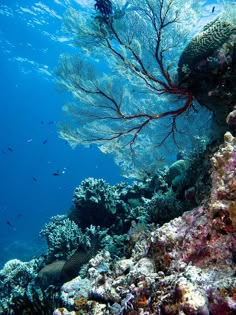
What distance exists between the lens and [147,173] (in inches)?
291

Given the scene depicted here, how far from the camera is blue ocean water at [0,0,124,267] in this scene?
25156 millimetres

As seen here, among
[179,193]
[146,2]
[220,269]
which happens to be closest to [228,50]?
[146,2]

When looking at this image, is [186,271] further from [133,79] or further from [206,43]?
[133,79]

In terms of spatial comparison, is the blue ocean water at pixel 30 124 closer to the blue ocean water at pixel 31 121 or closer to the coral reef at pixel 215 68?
the blue ocean water at pixel 31 121

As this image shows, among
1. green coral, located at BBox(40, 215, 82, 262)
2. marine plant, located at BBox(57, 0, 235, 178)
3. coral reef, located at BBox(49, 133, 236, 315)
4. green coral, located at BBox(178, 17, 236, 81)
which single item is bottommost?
coral reef, located at BBox(49, 133, 236, 315)

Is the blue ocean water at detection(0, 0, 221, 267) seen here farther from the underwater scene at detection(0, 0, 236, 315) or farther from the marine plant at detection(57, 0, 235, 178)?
the underwater scene at detection(0, 0, 236, 315)

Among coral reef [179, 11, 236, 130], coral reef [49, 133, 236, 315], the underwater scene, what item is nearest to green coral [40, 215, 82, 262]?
the underwater scene

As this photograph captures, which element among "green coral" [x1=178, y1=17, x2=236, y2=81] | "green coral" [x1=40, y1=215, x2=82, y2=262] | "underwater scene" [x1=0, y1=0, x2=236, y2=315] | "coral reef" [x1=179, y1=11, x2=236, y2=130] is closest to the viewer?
"underwater scene" [x1=0, y1=0, x2=236, y2=315]

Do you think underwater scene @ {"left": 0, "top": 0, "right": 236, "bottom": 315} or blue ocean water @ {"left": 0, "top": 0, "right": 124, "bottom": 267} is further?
blue ocean water @ {"left": 0, "top": 0, "right": 124, "bottom": 267}

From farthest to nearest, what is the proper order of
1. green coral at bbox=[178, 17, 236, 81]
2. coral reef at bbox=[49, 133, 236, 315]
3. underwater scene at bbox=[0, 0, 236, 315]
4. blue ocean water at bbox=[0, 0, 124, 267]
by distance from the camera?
blue ocean water at bbox=[0, 0, 124, 267], green coral at bbox=[178, 17, 236, 81], underwater scene at bbox=[0, 0, 236, 315], coral reef at bbox=[49, 133, 236, 315]

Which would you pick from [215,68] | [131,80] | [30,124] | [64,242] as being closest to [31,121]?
[30,124]

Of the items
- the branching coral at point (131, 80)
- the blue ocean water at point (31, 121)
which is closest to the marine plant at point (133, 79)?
the branching coral at point (131, 80)

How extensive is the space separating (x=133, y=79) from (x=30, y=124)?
275 ft

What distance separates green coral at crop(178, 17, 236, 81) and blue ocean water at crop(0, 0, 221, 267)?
3.68 meters
